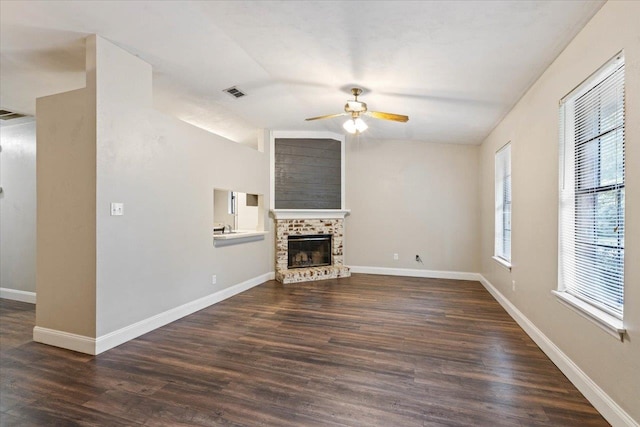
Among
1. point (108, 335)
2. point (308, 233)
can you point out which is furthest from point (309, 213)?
point (108, 335)

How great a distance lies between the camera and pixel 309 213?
6.14 metres

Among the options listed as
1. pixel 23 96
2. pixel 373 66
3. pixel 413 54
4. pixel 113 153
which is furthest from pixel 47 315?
pixel 413 54

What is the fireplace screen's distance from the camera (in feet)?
20.4

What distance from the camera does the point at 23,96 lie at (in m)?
3.77

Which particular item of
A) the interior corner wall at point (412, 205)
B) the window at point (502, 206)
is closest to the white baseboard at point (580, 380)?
the window at point (502, 206)

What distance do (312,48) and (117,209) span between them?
7.76 feet

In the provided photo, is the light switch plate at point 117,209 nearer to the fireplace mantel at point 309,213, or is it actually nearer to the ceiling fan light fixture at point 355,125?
the ceiling fan light fixture at point 355,125

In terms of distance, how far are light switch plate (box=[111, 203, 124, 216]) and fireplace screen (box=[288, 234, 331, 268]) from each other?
3416mm

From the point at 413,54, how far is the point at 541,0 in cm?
101

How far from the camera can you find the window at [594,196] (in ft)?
6.44

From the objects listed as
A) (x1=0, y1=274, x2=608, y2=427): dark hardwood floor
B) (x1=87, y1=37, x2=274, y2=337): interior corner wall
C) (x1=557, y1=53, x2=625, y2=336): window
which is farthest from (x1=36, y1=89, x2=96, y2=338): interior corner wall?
(x1=557, y1=53, x2=625, y2=336): window

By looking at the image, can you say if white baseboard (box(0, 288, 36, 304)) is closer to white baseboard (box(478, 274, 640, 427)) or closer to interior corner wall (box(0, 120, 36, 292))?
interior corner wall (box(0, 120, 36, 292))

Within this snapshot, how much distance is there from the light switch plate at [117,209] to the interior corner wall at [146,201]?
4cm

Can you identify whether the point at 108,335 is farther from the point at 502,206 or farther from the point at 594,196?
the point at 502,206
